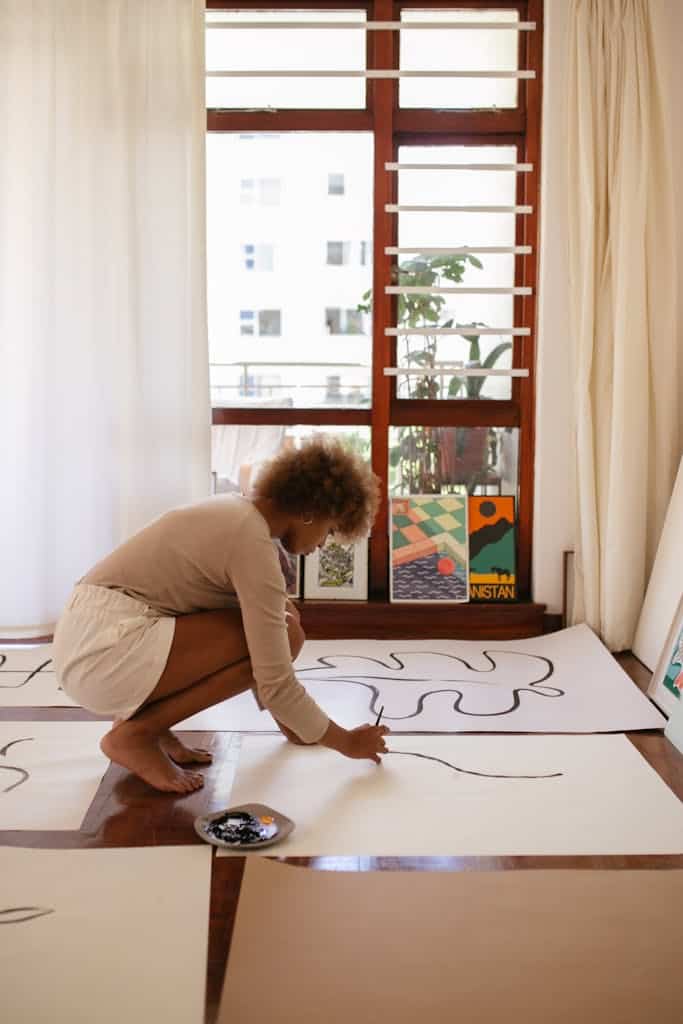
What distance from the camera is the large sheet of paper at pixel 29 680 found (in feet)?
10.5

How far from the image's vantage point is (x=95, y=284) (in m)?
3.95

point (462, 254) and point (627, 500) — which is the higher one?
point (462, 254)

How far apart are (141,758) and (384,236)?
7.72ft

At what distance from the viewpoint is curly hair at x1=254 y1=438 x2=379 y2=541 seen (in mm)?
2346

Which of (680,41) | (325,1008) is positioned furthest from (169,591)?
(680,41)

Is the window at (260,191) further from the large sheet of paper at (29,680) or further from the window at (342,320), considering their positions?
the large sheet of paper at (29,680)

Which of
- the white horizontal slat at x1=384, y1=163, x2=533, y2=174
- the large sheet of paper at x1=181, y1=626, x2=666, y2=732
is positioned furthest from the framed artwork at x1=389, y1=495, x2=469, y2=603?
the white horizontal slat at x1=384, y1=163, x2=533, y2=174

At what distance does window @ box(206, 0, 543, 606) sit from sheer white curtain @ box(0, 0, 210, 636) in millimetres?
248

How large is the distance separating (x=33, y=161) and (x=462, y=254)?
1595 millimetres

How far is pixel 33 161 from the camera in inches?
153

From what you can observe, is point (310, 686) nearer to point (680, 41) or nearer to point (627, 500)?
point (627, 500)

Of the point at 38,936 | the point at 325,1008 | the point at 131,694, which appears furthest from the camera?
the point at 131,694

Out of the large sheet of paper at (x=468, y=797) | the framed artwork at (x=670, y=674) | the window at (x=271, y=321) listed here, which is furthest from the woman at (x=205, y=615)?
the window at (x=271, y=321)

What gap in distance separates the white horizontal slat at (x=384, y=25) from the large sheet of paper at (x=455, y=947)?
3.06m
